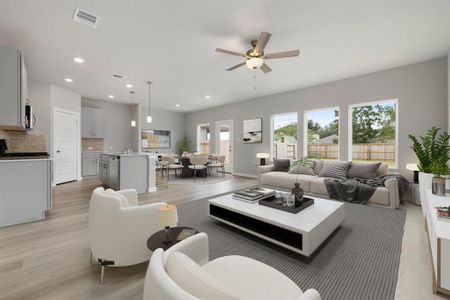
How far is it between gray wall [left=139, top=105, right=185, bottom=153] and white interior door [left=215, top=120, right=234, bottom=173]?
2.16 metres

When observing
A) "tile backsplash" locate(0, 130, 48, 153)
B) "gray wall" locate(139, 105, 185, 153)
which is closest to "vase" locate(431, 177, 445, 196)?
"tile backsplash" locate(0, 130, 48, 153)

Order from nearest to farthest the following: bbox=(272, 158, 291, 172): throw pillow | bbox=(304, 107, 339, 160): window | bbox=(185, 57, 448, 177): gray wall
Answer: bbox=(185, 57, 448, 177): gray wall
bbox=(304, 107, 339, 160): window
bbox=(272, 158, 291, 172): throw pillow

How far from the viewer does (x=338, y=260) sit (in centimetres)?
196

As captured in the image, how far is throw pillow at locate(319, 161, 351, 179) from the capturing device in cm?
434

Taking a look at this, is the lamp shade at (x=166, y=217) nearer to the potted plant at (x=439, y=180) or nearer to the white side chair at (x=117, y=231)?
the white side chair at (x=117, y=231)

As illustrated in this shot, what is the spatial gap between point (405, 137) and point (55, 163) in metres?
8.69

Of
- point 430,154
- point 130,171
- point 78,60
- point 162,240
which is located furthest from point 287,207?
point 78,60

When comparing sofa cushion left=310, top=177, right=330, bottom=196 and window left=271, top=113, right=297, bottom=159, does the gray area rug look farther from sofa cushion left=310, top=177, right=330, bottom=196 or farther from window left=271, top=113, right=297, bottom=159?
window left=271, top=113, right=297, bottom=159

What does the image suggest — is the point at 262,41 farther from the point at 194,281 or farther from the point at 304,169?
the point at 304,169

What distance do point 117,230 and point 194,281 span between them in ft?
4.26

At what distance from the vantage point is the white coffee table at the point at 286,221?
1.95 metres

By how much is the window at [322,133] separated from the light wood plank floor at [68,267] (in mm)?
2497

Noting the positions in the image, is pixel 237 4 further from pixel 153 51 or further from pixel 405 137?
pixel 405 137

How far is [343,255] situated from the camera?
2.05 metres
